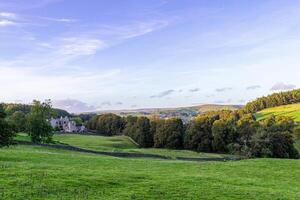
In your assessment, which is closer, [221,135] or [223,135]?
[223,135]

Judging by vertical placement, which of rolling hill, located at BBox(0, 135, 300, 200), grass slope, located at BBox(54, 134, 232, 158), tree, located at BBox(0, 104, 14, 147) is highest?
tree, located at BBox(0, 104, 14, 147)

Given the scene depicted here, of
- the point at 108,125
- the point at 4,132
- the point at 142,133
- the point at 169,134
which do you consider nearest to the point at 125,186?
the point at 4,132

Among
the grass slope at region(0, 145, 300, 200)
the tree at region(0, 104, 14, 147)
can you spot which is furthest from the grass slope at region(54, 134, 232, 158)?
the grass slope at region(0, 145, 300, 200)

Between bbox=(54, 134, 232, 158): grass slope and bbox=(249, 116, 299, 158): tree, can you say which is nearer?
bbox=(54, 134, 232, 158): grass slope

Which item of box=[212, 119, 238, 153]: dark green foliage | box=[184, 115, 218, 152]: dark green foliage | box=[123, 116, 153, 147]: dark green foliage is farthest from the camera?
box=[123, 116, 153, 147]: dark green foliage

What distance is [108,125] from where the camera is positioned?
166625 mm

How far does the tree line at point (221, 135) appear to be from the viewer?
8196cm

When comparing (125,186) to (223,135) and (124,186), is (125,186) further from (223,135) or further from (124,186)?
(223,135)

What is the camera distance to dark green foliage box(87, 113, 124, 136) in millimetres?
163625

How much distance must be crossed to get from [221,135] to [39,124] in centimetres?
4708

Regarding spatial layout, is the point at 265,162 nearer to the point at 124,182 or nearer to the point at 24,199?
the point at 124,182

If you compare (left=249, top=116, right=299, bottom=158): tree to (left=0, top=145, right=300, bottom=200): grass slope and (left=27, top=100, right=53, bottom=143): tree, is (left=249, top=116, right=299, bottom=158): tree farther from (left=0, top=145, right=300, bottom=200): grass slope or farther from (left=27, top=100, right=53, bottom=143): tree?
(left=0, top=145, right=300, bottom=200): grass slope

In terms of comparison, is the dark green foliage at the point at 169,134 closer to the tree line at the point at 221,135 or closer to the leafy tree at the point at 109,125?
the tree line at the point at 221,135

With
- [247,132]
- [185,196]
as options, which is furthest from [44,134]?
[185,196]
